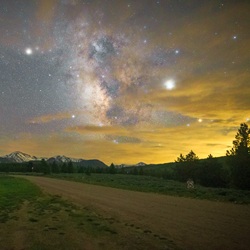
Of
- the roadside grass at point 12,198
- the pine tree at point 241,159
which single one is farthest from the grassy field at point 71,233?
the pine tree at point 241,159

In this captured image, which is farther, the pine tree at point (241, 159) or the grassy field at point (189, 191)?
the pine tree at point (241, 159)

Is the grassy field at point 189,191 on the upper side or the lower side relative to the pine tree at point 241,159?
lower

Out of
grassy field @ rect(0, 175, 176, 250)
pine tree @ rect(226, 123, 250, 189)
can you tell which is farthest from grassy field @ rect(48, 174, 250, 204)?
grassy field @ rect(0, 175, 176, 250)

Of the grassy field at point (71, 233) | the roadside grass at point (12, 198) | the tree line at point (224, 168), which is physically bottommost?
the grassy field at point (71, 233)

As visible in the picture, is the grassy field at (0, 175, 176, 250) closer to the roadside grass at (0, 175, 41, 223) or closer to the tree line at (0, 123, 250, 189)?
the roadside grass at (0, 175, 41, 223)

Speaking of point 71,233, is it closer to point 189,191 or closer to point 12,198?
point 12,198

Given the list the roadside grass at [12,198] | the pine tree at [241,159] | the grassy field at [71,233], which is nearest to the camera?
the grassy field at [71,233]

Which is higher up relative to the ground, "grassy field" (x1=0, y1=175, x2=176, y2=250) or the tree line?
the tree line

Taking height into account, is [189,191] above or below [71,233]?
above

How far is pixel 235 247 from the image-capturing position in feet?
25.8

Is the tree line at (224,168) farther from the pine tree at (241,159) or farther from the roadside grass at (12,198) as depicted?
the roadside grass at (12,198)

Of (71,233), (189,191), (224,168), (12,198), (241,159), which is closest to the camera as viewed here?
(71,233)

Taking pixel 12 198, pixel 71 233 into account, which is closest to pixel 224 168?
pixel 12 198

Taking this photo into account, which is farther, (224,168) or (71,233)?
(224,168)
